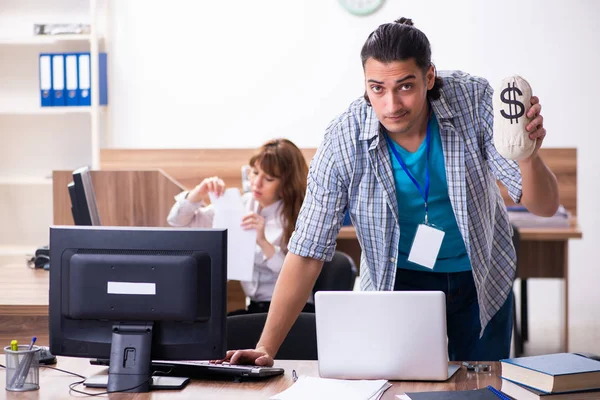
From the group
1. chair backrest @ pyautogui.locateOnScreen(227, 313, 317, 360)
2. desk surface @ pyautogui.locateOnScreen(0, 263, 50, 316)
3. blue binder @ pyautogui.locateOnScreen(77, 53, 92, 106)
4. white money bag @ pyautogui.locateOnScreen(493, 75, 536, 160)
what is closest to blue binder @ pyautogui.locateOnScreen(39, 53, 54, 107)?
blue binder @ pyautogui.locateOnScreen(77, 53, 92, 106)

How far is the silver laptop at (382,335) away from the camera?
1.52 metres

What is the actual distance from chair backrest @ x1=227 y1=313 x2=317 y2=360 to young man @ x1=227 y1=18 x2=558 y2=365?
19 cm

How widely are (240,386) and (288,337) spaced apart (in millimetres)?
437

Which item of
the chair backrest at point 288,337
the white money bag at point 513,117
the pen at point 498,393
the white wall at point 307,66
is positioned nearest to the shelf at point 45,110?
the white wall at point 307,66

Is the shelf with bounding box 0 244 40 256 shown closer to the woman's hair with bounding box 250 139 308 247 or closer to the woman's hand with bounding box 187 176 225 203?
the woman's hand with bounding box 187 176 225 203

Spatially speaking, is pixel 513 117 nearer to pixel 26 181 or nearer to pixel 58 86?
pixel 58 86

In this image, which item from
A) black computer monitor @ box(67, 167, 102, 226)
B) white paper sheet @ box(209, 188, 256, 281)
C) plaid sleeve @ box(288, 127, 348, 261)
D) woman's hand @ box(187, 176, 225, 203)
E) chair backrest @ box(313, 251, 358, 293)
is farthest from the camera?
woman's hand @ box(187, 176, 225, 203)

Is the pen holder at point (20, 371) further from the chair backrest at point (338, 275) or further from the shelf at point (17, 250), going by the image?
the shelf at point (17, 250)

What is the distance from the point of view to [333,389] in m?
1.50

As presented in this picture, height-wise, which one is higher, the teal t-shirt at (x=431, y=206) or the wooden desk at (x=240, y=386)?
the teal t-shirt at (x=431, y=206)

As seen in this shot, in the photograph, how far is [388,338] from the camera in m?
1.54

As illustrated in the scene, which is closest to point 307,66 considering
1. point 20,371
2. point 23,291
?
point 23,291

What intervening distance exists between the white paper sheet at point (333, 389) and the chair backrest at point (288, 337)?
0.44 metres

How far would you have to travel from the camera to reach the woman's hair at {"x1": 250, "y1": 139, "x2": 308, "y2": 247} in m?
3.07
